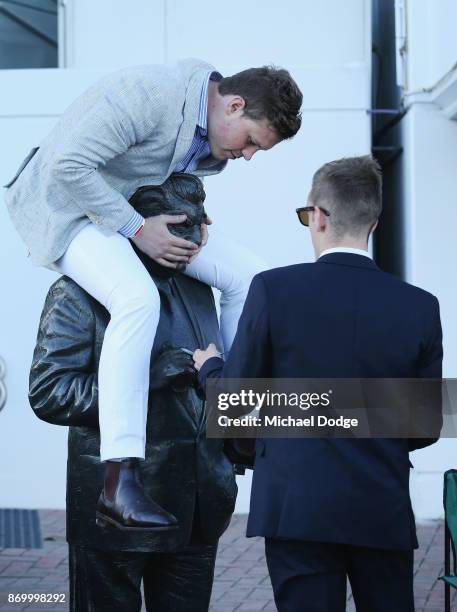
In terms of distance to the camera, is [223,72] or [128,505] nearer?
[128,505]

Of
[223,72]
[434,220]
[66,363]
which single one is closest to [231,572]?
[434,220]

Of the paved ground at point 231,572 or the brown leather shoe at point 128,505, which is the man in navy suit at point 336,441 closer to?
the brown leather shoe at point 128,505

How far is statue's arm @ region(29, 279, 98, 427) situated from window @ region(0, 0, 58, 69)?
20.0 feet

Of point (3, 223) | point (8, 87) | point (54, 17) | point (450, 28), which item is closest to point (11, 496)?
point (3, 223)

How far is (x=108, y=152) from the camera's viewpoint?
311cm

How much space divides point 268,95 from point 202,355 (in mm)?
755

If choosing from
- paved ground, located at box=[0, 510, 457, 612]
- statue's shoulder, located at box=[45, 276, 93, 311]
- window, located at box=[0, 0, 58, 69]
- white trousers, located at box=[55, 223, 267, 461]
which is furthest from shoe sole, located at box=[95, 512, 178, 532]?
window, located at box=[0, 0, 58, 69]

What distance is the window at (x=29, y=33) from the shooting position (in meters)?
8.90

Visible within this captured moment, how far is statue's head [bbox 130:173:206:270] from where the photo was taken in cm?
322

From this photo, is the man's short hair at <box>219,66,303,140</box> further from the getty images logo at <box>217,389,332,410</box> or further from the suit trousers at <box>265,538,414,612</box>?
the suit trousers at <box>265,538,414,612</box>

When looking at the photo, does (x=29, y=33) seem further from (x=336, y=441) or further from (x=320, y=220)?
(x=336, y=441)

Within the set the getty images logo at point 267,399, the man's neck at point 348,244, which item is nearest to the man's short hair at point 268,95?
the man's neck at point 348,244

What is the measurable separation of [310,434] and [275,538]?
1.01 feet

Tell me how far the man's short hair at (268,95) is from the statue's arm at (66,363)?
713mm
